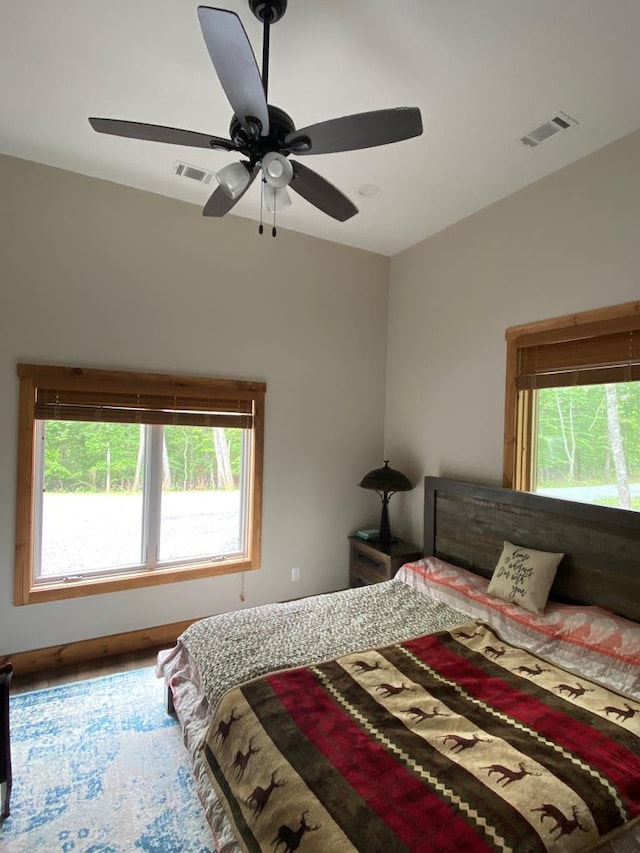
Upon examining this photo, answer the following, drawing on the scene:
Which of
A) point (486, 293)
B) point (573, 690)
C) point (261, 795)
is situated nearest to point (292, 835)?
point (261, 795)

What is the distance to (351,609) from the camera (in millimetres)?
2576

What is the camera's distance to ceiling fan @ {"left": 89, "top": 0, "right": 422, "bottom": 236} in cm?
130

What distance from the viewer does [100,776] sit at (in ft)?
6.60

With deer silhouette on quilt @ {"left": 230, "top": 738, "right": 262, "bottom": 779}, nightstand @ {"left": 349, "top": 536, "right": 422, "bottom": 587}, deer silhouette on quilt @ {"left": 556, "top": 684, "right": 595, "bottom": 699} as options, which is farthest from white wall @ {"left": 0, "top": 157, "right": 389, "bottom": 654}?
deer silhouette on quilt @ {"left": 556, "top": 684, "right": 595, "bottom": 699}

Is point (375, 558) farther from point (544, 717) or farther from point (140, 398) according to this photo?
point (140, 398)

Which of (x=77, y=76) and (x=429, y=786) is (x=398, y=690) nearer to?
(x=429, y=786)

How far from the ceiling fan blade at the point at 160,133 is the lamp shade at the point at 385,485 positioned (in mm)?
2554

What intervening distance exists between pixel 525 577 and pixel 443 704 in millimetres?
1022

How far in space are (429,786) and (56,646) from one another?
8.52ft

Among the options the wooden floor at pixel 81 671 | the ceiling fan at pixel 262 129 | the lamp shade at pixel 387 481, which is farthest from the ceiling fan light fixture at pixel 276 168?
the wooden floor at pixel 81 671

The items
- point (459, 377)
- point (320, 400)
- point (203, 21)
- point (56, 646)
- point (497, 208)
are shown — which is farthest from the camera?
point (320, 400)

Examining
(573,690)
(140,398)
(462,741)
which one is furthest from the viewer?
(140,398)

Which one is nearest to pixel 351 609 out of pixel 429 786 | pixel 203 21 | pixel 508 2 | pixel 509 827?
pixel 429 786

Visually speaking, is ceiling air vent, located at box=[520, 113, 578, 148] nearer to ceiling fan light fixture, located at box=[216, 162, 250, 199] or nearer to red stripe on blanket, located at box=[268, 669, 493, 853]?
ceiling fan light fixture, located at box=[216, 162, 250, 199]
